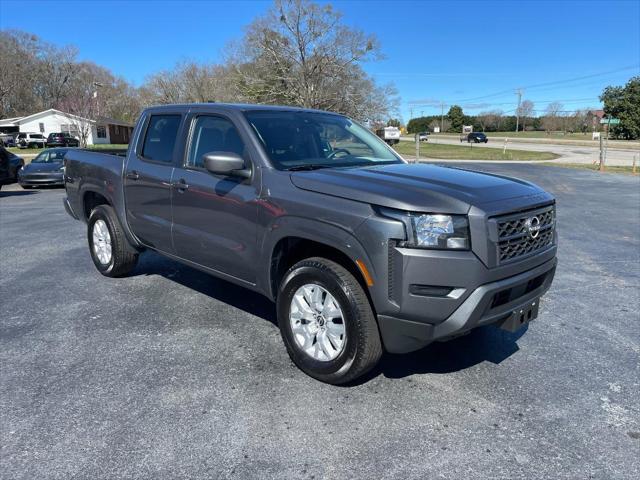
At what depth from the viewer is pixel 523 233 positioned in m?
3.24

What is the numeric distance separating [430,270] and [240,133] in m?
1.94

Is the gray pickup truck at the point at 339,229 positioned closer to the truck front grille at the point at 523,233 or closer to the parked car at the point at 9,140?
the truck front grille at the point at 523,233

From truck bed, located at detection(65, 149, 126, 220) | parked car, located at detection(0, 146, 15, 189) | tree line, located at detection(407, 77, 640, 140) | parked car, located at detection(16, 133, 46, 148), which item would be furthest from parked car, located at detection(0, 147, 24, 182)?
tree line, located at detection(407, 77, 640, 140)

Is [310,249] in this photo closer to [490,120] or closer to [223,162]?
[223,162]

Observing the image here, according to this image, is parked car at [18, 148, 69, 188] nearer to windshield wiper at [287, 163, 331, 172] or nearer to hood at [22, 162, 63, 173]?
hood at [22, 162, 63, 173]

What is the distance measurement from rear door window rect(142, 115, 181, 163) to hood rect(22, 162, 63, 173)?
13.9 metres

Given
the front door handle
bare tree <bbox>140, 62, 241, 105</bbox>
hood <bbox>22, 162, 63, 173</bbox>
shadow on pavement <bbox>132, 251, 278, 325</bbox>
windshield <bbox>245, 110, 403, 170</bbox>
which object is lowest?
shadow on pavement <bbox>132, 251, 278, 325</bbox>

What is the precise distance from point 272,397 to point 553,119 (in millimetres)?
113850

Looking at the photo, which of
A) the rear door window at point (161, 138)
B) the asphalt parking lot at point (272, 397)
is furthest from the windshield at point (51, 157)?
the rear door window at point (161, 138)

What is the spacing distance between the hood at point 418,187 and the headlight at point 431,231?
0.05 m

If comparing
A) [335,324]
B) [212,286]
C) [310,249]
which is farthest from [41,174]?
[335,324]

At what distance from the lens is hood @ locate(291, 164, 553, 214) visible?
2.98 meters

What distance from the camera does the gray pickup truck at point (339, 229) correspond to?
116 inches

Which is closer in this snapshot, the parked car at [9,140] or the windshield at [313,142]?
the windshield at [313,142]
